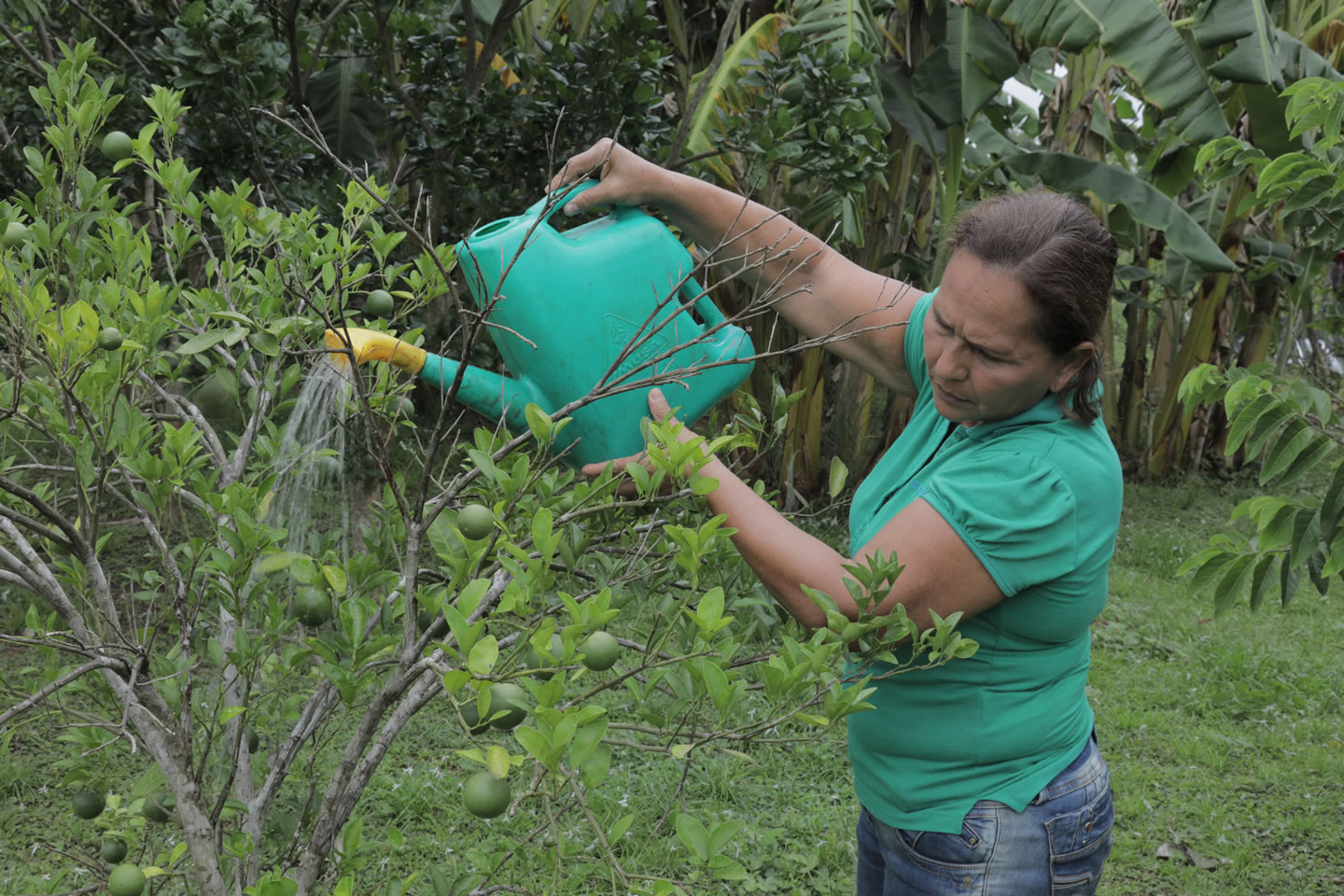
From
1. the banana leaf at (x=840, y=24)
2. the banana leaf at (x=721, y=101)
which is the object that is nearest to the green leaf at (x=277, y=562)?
the banana leaf at (x=721, y=101)

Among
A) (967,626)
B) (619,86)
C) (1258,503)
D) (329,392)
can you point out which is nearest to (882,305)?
(967,626)

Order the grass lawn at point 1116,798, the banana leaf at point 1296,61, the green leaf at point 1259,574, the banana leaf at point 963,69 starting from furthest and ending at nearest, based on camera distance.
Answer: the banana leaf at point 1296,61 → the banana leaf at point 963,69 → the grass lawn at point 1116,798 → the green leaf at point 1259,574

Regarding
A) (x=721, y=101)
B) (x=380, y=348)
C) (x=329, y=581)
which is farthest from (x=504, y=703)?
(x=721, y=101)

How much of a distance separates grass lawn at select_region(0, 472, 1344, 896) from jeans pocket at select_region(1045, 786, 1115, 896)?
3.07 feet

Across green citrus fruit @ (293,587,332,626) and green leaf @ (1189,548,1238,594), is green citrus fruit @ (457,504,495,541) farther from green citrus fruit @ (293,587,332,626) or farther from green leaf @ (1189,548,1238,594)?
green leaf @ (1189,548,1238,594)

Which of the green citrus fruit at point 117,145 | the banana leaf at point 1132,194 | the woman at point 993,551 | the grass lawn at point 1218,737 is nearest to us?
the woman at point 993,551

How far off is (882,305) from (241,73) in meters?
2.15

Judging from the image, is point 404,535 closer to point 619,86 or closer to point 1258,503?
point 1258,503

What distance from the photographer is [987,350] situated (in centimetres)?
123

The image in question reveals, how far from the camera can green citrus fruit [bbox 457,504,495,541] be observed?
1.04 m

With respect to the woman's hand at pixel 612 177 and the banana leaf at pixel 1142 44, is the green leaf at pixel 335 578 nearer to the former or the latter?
the woman's hand at pixel 612 177

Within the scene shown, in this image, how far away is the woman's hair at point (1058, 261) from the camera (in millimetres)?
1204

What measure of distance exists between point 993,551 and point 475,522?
0.55m

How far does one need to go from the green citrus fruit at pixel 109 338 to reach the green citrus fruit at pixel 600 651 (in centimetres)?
59
